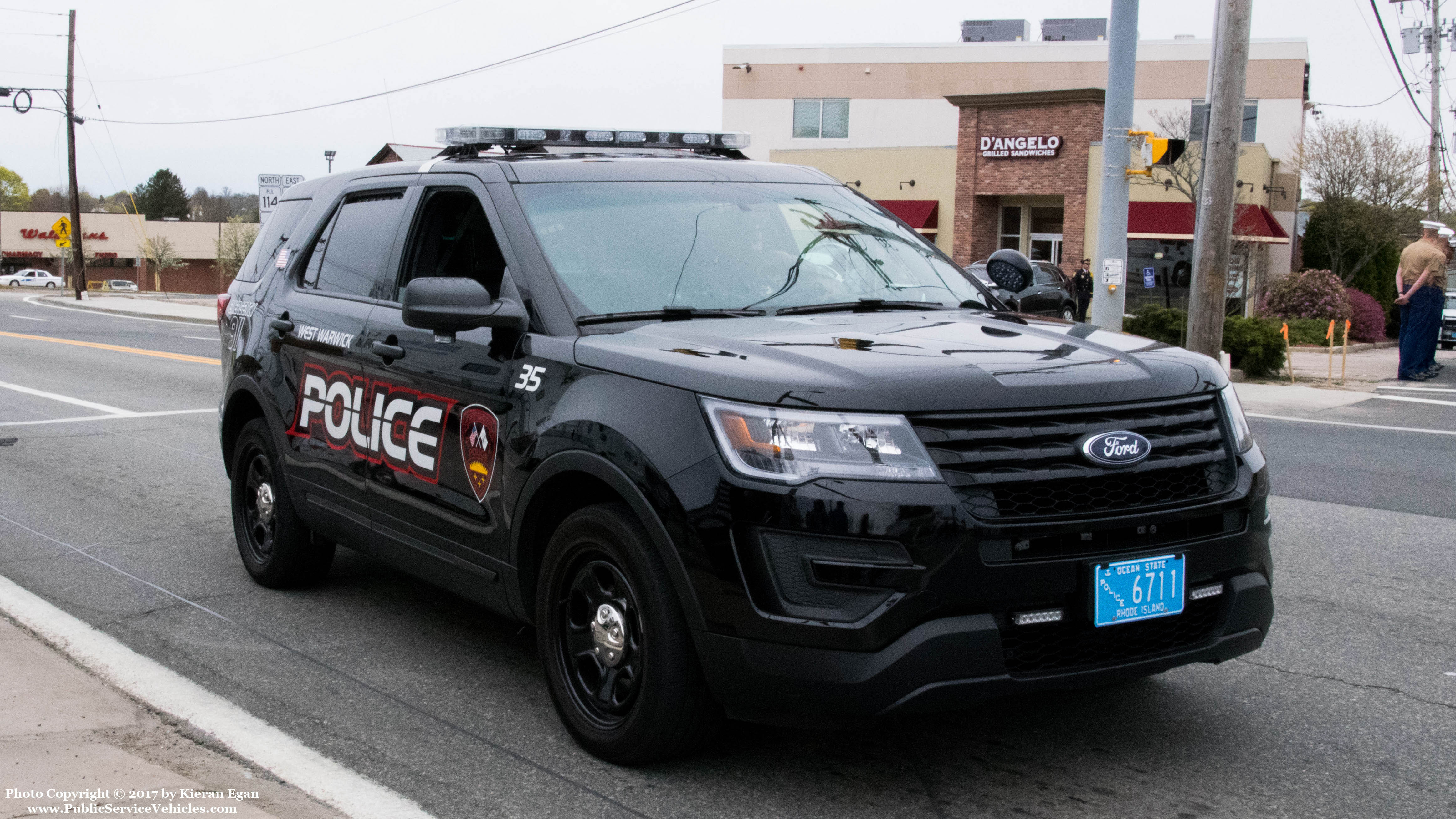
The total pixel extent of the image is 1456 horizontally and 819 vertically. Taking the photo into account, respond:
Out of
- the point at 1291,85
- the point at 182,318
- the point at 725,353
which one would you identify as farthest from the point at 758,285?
the point at 1291,85

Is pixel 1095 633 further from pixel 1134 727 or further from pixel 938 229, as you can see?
pixel 938 229

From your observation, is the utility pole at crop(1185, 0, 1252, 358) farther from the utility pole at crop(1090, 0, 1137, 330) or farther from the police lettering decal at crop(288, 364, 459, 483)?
the police lettering decal at crop(288, 364, 459, 483)

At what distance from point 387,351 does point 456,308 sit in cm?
88

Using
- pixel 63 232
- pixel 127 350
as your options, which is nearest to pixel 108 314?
pixel 63 232

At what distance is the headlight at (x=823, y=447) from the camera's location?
10.7 ft

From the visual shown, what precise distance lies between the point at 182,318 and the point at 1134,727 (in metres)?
35.3

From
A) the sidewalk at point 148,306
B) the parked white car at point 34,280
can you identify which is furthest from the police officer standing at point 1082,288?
the parked white car at point 34,280

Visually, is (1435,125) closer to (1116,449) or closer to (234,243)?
(1116,449)

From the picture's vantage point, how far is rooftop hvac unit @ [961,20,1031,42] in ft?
191

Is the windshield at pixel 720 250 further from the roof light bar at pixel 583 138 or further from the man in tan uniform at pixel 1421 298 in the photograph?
the man in tan uniform at pixel 1421 298

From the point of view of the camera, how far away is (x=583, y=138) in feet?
17.1

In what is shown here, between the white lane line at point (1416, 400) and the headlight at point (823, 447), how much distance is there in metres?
13.6

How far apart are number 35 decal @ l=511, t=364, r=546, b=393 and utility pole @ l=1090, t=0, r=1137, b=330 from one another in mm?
12599

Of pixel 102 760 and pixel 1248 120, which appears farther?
pixel 1248 120
